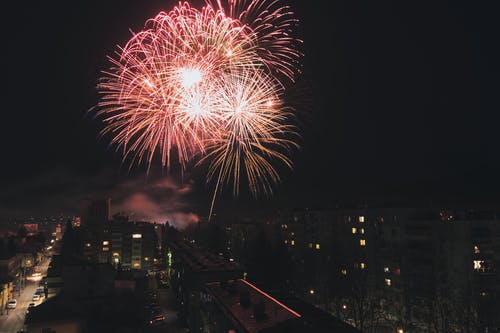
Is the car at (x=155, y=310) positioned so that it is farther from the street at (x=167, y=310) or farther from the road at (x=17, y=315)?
the road at (x=17, y=315)

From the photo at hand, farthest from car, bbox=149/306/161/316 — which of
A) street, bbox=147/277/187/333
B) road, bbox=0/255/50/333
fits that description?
road, bbox=0/255/50/333

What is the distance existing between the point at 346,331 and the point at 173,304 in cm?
2306

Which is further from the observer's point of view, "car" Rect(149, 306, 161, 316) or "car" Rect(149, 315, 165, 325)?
"car" Rect(149, 306, 161, 316)

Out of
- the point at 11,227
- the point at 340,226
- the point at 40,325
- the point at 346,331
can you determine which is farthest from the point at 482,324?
the point at 11,227

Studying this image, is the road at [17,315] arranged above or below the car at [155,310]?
below

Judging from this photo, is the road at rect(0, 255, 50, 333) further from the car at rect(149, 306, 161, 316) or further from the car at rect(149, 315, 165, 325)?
the car at rect(149, 315, 165, 325)

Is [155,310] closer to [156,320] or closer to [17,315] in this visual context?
[156,320]

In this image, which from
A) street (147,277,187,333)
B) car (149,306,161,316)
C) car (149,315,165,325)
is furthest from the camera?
car (149,306,161,316)

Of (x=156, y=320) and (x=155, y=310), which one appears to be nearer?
(x=156, y=320)

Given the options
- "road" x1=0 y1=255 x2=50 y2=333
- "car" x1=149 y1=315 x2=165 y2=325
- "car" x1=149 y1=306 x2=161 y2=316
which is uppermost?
"car" x1=149 y1=315 x2=165 y2=325

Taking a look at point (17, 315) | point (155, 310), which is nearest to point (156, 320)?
point (155, 310)

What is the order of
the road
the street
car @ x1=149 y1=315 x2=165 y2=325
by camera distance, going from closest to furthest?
the street, car @ x1=149 y1=315 x2=165 y2=325, the road

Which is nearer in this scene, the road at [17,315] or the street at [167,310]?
the street at [167,310]

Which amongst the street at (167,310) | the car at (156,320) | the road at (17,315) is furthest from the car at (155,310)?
the road at (17,315)
